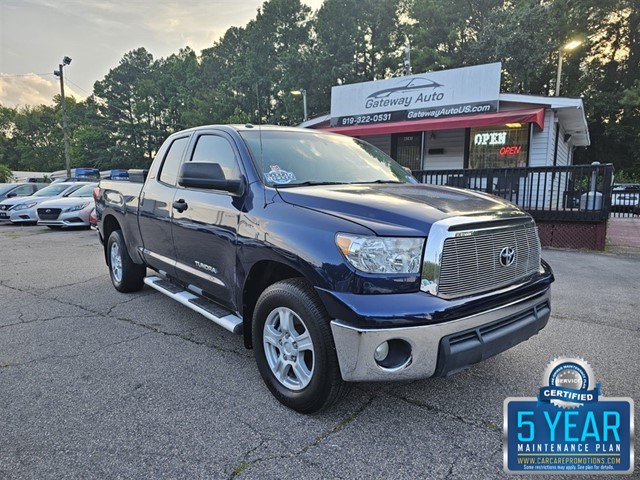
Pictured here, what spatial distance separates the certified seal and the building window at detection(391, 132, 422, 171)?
42.2 ft

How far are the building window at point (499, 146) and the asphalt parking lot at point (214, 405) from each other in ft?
31.5

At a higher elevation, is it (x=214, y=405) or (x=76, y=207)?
(x=76, y=207)

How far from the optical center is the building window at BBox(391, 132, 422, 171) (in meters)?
15.1

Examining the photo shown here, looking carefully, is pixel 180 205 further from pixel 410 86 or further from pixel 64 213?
pixel 410 86

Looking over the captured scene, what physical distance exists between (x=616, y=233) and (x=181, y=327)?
11979mm

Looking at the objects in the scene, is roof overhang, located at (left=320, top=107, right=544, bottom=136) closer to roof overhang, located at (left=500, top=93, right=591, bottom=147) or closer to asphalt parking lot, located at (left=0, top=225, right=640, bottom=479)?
roof overhang, located at (left=500, top=93, right=591, bottom=147)

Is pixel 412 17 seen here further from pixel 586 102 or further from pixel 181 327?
pixel 181 327

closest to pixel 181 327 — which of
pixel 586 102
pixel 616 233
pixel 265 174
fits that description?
A: pixel 265 174

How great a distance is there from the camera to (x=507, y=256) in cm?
263

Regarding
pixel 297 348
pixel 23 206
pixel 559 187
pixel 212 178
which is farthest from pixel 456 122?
pixel 23 206

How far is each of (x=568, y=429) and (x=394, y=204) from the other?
1.57 metres

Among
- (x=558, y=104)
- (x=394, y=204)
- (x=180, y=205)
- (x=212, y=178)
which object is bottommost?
(x=180, y=205)

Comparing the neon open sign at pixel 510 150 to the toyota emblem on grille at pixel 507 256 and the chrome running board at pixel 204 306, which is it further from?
the chrome running board at pixel 204 306

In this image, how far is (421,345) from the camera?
7.28 ft
